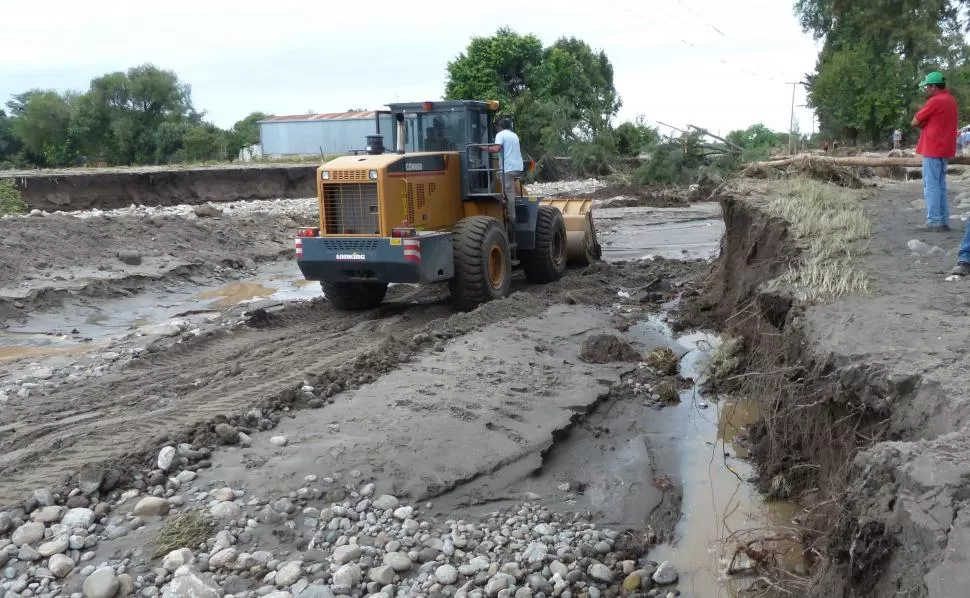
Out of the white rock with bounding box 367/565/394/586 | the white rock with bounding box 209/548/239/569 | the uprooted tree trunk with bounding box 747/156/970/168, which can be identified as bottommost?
the white rock with bounding box 367/565/394/586

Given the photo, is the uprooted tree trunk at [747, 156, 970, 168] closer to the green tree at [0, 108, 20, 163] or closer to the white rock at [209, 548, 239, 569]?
the white rock at [209, 548, 239, 569]

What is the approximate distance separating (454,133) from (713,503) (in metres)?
7.09

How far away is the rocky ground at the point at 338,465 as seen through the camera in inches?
189

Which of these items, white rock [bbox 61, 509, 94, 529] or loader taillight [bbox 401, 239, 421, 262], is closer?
white rock [bbox 61, 509, 94, 529]

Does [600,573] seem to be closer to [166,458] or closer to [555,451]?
[555,451]

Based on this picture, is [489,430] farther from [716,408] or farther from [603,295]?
[603,295]

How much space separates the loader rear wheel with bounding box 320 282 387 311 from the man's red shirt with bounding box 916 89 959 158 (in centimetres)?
677

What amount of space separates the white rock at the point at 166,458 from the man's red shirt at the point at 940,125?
8563 millimetres

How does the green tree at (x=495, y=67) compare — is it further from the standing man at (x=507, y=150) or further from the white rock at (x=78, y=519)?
the white rock at (x=78, y=519)

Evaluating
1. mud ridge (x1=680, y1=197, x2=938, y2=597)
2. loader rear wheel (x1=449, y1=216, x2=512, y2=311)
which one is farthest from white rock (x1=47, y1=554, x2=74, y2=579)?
loader rear wheel (x1=449, y1=216, x2=512, y2=311)

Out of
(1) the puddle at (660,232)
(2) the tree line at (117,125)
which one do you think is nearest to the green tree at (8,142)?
(2) the tree line at (117,125)

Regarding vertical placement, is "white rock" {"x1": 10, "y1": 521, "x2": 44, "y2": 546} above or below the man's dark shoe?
below

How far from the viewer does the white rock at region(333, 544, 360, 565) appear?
484cm

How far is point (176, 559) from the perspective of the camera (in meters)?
4.75
